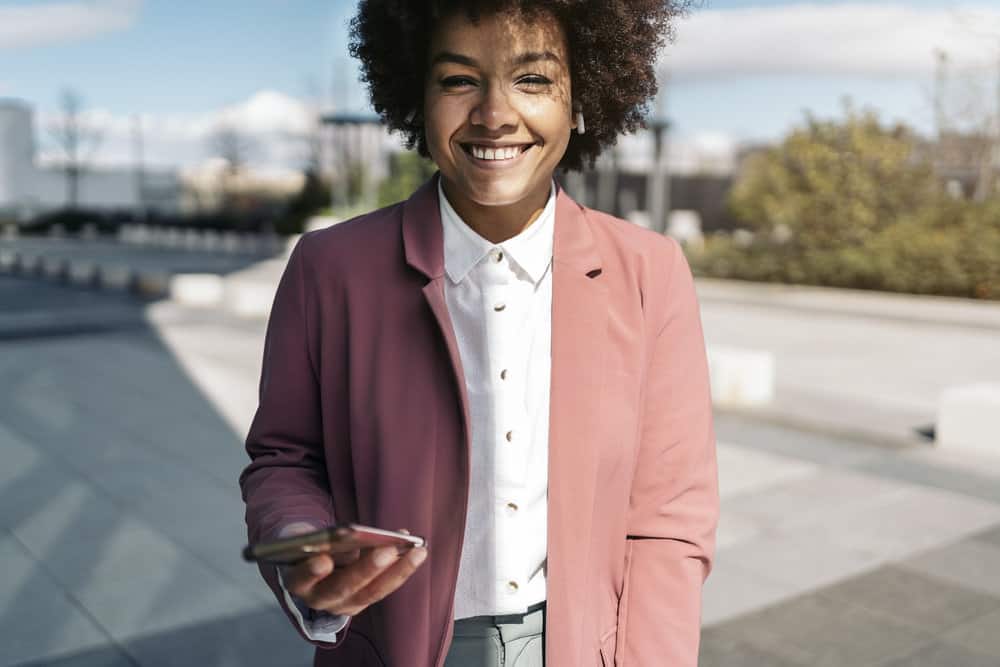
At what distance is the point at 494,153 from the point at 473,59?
0.48 ft

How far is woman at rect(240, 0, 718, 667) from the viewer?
153cm

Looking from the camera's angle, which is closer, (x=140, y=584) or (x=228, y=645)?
(x=228, y=645)

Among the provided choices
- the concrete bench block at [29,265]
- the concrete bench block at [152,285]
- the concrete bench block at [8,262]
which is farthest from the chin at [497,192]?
the concrete bench block at [8,262]

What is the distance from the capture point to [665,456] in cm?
166

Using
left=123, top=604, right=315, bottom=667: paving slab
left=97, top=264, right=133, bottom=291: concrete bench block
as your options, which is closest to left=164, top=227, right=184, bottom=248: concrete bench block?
left=97, top=264, right=133, bottom=291: concrete bench block

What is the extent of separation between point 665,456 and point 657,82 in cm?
75

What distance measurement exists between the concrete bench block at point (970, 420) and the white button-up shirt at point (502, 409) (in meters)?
6.57

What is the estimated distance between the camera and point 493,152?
155 centimetres

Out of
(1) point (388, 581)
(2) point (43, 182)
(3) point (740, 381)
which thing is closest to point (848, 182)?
(3) point (740, 381)

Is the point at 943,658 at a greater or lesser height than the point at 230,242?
greater

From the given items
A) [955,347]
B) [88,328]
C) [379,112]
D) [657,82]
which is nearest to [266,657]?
[379,112]

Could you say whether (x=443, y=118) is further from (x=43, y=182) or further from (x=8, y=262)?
(x=43, y=182)

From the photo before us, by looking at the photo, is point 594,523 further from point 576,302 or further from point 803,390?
point 803,390

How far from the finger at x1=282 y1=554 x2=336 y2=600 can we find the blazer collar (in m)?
0.51
